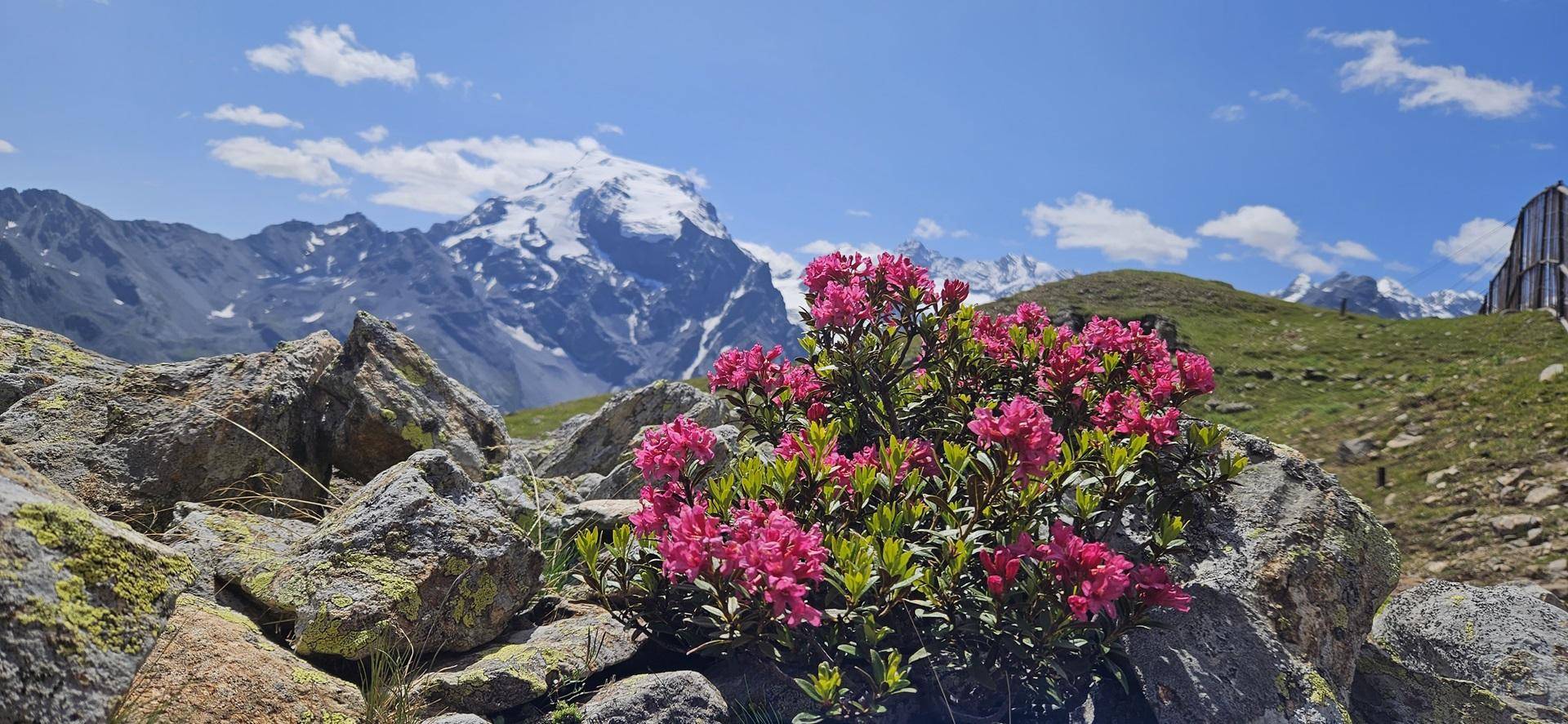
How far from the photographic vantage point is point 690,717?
532 cm

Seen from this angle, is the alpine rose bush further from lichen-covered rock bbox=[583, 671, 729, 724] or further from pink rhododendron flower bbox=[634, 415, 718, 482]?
lichen-covered rock bbox=[583, 671, 729, 724]

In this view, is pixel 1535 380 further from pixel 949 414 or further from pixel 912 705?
pixel 912 705

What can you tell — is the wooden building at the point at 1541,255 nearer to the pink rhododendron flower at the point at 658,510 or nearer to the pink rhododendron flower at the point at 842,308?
the pink rhododendron flower at the point at 842,308

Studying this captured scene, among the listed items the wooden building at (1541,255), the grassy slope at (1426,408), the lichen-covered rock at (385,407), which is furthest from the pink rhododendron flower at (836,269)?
the wooden building at (1541,255)

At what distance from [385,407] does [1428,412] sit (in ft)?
75.9

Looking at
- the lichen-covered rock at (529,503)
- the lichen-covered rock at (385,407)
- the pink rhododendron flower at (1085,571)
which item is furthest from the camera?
the lichen-covered rock at (385,407)

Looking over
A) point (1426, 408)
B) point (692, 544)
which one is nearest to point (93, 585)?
point (692, 544)

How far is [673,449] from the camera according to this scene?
5594 millimetres

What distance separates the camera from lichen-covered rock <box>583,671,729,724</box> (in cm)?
528

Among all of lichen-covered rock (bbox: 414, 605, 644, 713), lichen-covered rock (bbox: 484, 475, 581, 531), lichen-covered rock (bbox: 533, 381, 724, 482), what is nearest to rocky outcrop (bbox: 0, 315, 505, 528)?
lichen-covered rock (bbox: 484, 475, 581, 531)

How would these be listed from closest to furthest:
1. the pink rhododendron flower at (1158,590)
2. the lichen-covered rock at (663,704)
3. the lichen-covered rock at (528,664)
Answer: the pink rhododendron flower at (1158,590) → the lichen-covered rock at (663,704) → the lichen-covered rock at (528,664)

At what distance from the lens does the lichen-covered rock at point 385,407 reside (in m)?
9.55

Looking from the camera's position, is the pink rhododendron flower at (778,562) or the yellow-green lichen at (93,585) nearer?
the yellow-green lichen at (93,585)

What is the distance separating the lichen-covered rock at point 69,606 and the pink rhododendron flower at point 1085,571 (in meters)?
4.91
